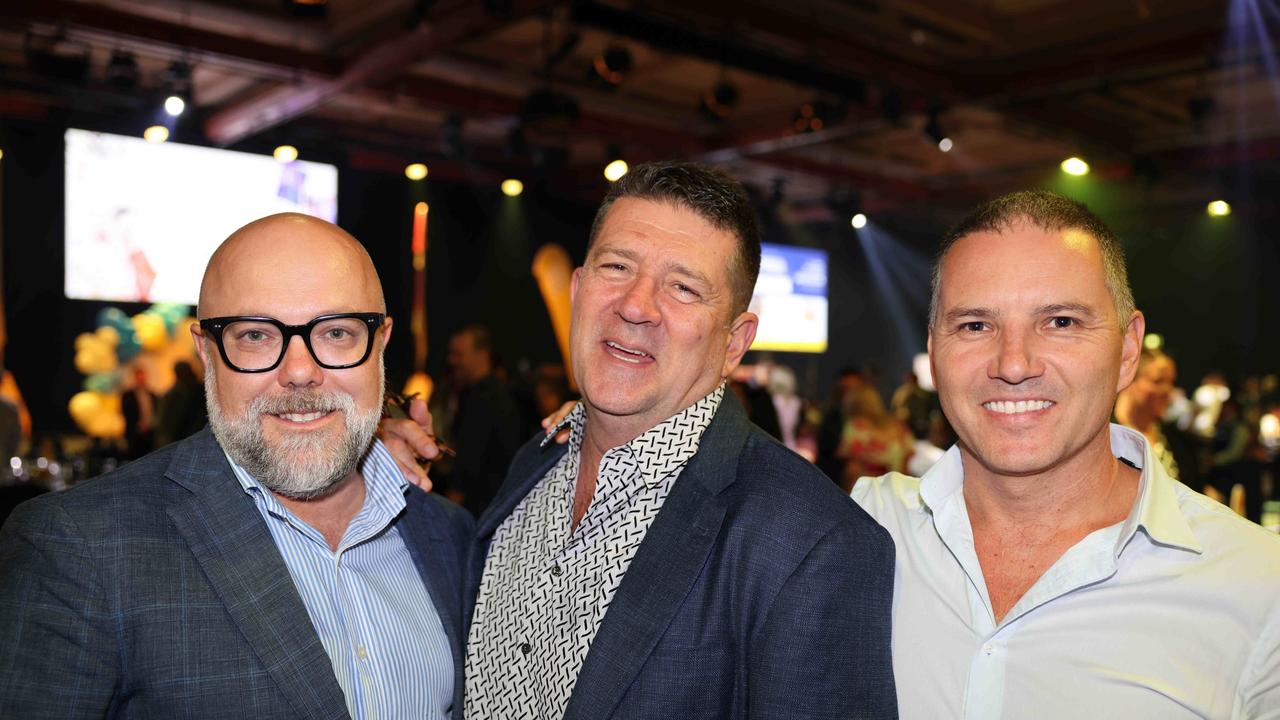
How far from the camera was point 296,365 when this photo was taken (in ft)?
5.98

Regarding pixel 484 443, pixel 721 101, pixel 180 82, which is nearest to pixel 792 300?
pixel 721 101

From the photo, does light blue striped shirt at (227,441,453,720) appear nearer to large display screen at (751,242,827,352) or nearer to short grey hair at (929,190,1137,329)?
short grey hair at (929,190,1137,329)

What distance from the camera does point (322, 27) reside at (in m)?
9.58

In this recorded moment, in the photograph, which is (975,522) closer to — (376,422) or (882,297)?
(376,422)

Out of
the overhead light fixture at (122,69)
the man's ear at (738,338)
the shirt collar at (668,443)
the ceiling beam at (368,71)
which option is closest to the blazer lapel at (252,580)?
the shirt collar at (668,443)

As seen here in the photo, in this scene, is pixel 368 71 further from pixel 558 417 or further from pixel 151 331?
pixel 558 417

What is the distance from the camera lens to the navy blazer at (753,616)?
1.60 meters

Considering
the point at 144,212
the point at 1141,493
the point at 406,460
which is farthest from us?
the point at 144,212

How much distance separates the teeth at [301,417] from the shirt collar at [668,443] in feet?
1.90

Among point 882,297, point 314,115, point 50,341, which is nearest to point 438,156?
point 314,115

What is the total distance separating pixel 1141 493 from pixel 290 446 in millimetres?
1597

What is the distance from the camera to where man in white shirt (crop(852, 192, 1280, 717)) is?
1602mm

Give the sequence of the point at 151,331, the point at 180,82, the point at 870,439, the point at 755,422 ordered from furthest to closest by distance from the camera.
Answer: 1. the point at 151,331
2. the point at 180,82
3. the point at 755,422
4. the point at 870,439

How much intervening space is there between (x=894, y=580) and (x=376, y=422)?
3.60 feet
